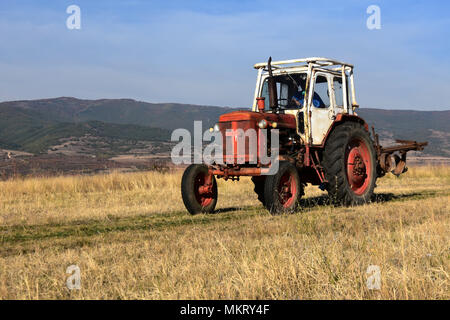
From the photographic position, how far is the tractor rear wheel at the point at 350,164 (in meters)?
9.38

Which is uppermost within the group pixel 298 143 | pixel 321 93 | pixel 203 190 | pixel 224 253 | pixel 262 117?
pixel 321 93

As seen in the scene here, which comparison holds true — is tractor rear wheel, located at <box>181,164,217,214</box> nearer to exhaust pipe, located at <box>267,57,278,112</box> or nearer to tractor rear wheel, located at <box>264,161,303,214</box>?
tractor rear wheel, located at <box>264,161,303,214</box>

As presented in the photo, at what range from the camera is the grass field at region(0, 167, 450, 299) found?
3.75 meters

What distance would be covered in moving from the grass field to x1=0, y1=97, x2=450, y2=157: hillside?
167 feet

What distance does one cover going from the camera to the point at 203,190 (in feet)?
31.1

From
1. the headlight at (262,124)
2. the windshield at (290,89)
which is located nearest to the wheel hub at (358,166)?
the windshield at (290,89)

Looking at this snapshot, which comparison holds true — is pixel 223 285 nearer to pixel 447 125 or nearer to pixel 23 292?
pixel 23 292

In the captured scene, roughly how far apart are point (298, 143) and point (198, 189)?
198 centimetres

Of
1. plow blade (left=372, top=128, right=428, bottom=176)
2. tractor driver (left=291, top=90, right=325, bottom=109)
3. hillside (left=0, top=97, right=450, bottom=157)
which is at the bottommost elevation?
plow blade (left=372, top=128, right=428, bottom=176)

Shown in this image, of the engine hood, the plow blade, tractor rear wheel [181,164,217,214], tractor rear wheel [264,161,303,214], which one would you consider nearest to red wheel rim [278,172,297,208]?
tractor rear wheel [264,161,303,214]

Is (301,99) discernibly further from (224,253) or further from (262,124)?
(224,253)

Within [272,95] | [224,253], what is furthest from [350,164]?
[224,253]

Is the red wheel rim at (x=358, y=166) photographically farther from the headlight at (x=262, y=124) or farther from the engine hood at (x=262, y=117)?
the headlight at (x=262, y=124)

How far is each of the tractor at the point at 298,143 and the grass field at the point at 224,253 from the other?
54cm
